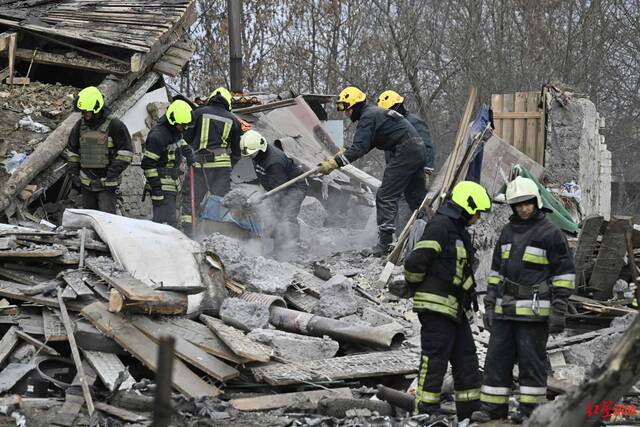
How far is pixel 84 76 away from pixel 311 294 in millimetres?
6823

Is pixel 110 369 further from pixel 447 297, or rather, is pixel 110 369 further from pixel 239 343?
pixel 447 297

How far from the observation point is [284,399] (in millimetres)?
6777

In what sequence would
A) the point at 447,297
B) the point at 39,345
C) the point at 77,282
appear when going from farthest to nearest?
the point at 77,282 < the point at 39,345 < the point at 447,297

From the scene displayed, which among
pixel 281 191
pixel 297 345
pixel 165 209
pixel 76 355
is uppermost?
pixel 281 191

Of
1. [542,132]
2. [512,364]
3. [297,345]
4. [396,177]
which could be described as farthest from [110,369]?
[542,132]

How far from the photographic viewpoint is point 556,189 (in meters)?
12.6

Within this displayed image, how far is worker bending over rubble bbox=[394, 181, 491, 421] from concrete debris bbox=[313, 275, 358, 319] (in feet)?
7.05

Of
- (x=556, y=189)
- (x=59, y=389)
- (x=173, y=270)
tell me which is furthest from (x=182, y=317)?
(x=556, y=189)

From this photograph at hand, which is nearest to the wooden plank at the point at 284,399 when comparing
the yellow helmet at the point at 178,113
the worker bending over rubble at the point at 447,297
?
the worker bending over rubble at the point at 447,297

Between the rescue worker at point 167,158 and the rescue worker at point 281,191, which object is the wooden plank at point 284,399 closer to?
the rescue worker at point 281,191

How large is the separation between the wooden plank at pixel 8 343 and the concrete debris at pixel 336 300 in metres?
2.58

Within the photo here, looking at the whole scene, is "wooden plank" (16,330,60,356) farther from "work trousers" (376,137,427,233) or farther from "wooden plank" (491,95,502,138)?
"wooden plank" (491,95,502,138)

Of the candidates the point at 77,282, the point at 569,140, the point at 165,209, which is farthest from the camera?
the point at 569,140

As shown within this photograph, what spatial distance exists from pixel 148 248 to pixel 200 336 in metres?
1.28
